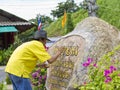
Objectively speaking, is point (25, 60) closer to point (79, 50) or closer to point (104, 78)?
point (79, 50)

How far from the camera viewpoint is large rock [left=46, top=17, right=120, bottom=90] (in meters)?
6.83

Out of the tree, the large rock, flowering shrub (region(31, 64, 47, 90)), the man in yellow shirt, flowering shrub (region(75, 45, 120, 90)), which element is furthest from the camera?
the tree

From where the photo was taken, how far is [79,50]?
7.14 m

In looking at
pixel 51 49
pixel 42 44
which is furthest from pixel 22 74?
pixel 51 49

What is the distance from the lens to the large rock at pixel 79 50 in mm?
6828

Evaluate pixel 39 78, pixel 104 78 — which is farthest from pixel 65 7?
pixel 104 78

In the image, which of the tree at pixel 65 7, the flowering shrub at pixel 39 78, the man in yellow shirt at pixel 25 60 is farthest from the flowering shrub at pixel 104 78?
the tree at pixel 65 7

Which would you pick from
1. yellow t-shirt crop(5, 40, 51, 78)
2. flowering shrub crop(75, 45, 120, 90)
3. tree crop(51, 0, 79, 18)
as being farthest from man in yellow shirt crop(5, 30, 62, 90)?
tree crop(51, 0, 79, 18)

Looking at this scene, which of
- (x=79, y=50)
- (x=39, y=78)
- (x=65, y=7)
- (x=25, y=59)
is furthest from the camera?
(x=65, y=7)

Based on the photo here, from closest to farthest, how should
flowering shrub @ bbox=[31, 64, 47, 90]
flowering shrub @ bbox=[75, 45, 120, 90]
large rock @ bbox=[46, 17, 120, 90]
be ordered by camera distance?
flowering shrub @ bbox=[75, 45, 120, 90] < large rock @ bbox=[46, 17, 120, 90] < flowering shrub @ bbox=[31, 64, 47, 90]

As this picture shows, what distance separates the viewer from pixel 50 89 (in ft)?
26.0

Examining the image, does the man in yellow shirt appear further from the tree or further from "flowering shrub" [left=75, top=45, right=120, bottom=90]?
the tree

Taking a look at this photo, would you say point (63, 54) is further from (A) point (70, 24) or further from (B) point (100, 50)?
(A) point (70, 24)

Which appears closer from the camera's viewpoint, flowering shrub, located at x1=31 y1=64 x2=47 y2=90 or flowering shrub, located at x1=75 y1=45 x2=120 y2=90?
flowering shrub, located at x1=75 y1=45 x2=120 y2=90
